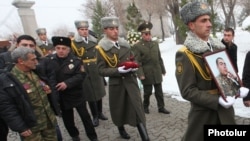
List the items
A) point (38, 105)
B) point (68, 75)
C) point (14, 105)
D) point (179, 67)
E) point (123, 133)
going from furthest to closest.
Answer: point (123, 133) → point (68, 75) → point (38, 105) → point (14, 105) → point (179, 67)

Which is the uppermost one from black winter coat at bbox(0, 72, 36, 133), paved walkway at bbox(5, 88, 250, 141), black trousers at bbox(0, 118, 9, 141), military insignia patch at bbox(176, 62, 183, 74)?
military insignia patch at bbox(176, 62, 183, 74)

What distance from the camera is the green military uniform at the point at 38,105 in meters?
3.38

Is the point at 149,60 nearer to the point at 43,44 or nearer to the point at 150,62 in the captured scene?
the point at 150,62

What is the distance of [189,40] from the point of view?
242 cm

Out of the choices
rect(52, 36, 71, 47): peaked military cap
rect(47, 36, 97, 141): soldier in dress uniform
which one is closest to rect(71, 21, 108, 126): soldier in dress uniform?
rect(47, 36, 97, 141): soldier in dress uniform

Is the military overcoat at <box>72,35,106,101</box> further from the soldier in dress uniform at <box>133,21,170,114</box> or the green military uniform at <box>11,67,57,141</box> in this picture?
the green military uniform at <box>11,67,57,141</box>

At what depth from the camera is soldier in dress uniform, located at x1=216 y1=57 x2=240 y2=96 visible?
2275 mm

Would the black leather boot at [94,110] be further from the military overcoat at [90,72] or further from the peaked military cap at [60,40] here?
the peaked military cap at [60,40]

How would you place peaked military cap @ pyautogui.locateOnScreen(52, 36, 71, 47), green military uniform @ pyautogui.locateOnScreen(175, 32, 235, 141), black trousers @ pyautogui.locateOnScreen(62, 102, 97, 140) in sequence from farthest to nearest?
1. black trousers @ pyautogui.locateOnScreen(62, 102, 97, 140)
2. peaked military cap @ pyautogui.locateOnScreen(52, 36, 71, 47)
3. green military uniform @ pyautogui.locateOnScreen(175, 32, 235, 141)

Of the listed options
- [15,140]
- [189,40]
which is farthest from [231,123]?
[15,140]

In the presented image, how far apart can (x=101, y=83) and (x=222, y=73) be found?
3813 millimetres

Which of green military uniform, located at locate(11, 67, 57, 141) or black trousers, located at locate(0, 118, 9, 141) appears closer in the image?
green military uniform, located at locate(11, 67, 57, 141)

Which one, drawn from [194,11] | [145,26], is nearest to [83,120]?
[145,26]

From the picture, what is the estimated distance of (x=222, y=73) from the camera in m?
2.28
